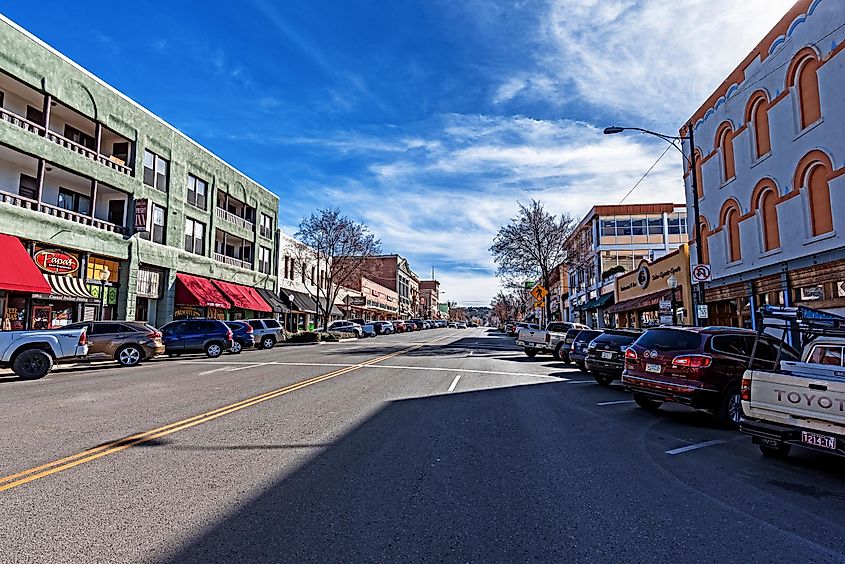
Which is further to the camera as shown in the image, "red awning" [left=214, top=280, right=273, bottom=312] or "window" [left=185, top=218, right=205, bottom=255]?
"red awning" [left=214, top=280, right=273, bottom=312]

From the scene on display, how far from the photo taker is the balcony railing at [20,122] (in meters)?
21.3

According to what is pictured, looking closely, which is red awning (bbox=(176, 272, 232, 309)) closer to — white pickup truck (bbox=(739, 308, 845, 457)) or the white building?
the white building

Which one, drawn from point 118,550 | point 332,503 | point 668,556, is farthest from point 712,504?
point 118,550

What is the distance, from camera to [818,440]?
6059 mm

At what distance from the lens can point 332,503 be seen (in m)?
4.87

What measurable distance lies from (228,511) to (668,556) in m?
3.43

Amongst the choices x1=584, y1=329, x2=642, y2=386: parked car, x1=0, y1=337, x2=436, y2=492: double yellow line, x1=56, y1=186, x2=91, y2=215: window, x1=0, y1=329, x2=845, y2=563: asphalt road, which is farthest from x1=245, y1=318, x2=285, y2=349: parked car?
x1=584, y1=329, x2=642, y2=386: parked car

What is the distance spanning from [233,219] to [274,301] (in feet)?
24.1

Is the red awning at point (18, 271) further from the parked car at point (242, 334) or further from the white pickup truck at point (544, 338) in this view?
the white pickup truck at point (544, 338)

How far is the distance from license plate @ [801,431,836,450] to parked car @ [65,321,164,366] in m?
18.4

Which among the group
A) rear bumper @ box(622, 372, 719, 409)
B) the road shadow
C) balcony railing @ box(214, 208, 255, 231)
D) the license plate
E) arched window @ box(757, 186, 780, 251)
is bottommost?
the road shadow

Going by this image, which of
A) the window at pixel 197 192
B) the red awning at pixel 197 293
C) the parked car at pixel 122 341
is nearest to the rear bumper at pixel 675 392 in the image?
the parked car at pixel 122 341

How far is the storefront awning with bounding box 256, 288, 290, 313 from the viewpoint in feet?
139

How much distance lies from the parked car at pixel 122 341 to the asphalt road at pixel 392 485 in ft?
27.3
